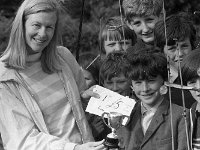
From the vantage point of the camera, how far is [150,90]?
2.91 m

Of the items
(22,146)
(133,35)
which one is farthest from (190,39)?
(22,146)

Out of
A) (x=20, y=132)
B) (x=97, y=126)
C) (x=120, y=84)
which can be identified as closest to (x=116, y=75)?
(x=120, y=84)

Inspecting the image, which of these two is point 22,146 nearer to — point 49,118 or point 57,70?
point 49,118

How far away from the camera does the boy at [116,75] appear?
11.1ft

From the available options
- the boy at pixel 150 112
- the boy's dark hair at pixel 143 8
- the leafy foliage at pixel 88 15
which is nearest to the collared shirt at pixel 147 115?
the boy at pixel 150 112

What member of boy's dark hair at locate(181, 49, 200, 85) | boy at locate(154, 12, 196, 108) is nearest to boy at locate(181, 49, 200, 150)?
boy's dark hair at locate(181, 49, 200, 85)

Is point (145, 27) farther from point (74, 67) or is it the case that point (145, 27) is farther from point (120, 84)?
point (74, 67)

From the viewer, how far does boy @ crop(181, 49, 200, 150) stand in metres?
2.73

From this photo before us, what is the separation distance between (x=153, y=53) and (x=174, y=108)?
366 millimetres

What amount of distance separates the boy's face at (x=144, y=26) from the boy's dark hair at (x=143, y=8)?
0.09 feet

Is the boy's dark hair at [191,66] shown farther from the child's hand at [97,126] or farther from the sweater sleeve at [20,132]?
the sweater sleeve at [20,132]

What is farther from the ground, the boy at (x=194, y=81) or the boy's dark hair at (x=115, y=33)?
the boy's dark hair at (x=115, y=33)

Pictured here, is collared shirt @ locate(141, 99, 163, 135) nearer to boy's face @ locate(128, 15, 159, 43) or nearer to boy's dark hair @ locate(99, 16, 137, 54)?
boy's face @ locate(128, 15, 159, 43)

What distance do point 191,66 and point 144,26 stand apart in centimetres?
77
